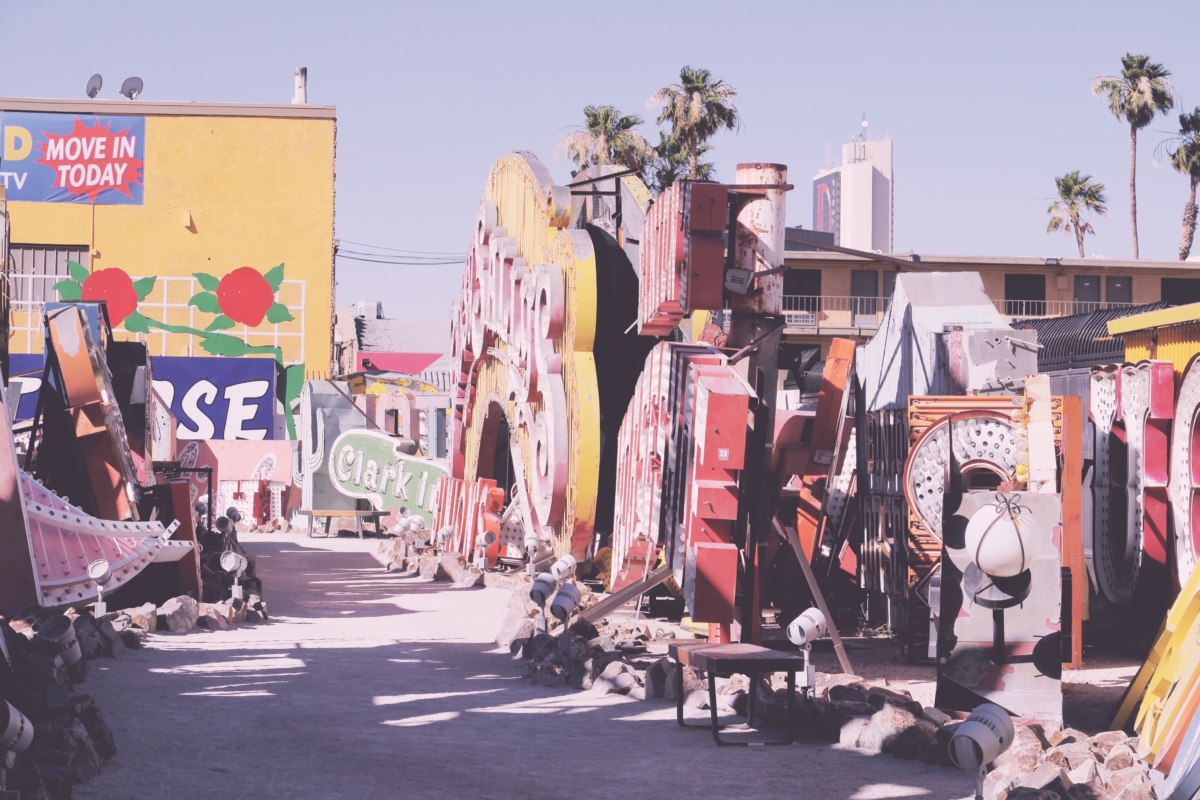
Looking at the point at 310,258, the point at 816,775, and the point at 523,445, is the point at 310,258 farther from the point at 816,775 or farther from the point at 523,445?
the point at 816,775

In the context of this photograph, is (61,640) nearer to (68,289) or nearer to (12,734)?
(12,734)

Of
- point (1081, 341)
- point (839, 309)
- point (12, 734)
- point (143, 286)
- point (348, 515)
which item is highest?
point (143, 286)

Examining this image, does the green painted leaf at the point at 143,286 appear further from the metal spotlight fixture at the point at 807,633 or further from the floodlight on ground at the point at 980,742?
the floodlight on ground at the point at 980,742

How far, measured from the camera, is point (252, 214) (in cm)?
4131

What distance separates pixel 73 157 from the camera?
40.4m

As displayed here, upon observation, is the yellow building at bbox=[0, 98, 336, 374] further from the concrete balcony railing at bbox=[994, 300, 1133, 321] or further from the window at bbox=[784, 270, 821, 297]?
the concrete balcony railing at bbox=[994, 300, 1133, 321]

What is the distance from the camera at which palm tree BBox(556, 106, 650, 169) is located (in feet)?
118

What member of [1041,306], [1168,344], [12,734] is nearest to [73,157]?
[1041,306]

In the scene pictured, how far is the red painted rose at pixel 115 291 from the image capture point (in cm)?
4034

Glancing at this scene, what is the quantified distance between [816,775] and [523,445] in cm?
1069

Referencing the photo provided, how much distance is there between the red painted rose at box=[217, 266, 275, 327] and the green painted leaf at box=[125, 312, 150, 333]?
2171 mm

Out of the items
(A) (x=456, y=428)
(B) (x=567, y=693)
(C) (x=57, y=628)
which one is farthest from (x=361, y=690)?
(A) (x=456, y=428)

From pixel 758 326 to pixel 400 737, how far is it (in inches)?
170

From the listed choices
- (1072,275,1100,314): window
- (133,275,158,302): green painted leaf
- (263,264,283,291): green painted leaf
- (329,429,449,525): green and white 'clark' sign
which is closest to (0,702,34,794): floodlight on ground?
(329,429,449,525): green and white 'clark' sign
